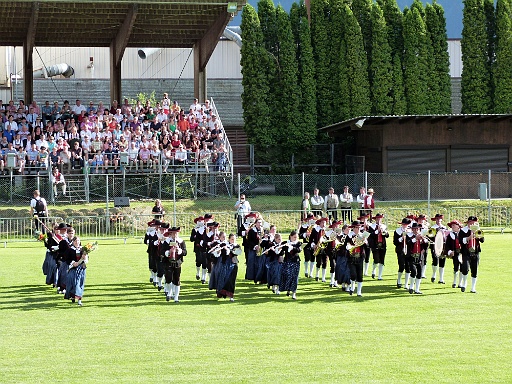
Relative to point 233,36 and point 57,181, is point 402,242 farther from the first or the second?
point 233,36

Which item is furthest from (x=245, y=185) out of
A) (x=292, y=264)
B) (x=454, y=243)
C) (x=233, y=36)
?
(x=292, y=264)

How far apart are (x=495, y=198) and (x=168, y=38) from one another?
16482 millimetres

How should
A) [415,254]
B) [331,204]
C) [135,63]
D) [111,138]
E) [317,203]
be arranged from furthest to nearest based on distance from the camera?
[135,63], [111,138], [331,204], [317,203], [415,254]

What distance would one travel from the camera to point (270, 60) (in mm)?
47688

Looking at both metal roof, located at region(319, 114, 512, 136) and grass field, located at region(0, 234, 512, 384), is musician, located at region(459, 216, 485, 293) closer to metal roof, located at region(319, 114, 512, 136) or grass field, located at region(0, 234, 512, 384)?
grass field, located at region(0, 234, 512, 384)

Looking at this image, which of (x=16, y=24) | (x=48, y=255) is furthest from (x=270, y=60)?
(x=48, y=255)

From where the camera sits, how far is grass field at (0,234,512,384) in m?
14.8

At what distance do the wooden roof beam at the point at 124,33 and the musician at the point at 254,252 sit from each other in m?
17.7

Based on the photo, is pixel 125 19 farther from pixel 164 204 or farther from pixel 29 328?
Result: pixel 29 328

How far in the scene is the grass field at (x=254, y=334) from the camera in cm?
1483

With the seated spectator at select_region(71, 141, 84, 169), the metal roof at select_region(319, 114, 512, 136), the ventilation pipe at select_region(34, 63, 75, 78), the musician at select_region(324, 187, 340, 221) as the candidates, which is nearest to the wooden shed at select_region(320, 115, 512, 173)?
the metal roof at select_region(319, 114, 512, 136)

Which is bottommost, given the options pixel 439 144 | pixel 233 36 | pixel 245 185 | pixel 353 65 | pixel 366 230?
pixel 366 230

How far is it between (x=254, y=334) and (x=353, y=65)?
31187 millimetres

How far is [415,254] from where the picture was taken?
74.9 feet
